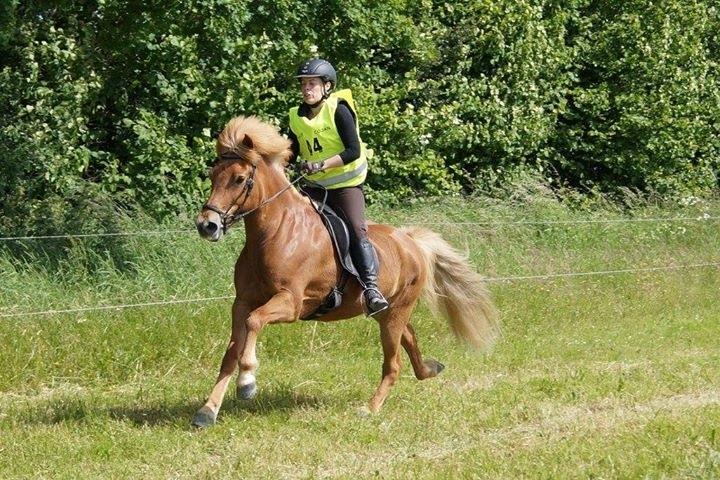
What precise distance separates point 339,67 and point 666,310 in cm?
585

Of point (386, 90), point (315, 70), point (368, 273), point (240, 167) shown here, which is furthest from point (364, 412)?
point (386, 90)

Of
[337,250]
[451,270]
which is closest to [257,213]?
[337,250]

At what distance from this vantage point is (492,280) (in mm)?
13469

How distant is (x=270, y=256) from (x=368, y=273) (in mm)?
903

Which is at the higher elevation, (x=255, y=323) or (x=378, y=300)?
(x=255, y=323)

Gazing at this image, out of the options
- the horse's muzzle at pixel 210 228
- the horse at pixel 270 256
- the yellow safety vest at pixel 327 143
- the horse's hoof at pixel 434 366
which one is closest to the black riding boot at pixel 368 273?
the horse at pixel 270 256

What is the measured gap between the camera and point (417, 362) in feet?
30.9

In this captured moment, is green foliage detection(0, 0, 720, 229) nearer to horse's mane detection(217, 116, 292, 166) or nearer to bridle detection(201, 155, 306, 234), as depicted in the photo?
horse's mane detection(217, 116, 292, 166)

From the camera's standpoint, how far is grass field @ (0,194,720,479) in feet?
21.9

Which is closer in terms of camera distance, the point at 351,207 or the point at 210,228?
the point at 210,228

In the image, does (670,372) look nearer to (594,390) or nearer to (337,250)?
(594,390)

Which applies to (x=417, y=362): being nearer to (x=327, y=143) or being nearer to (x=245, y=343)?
(x=327, y=143)

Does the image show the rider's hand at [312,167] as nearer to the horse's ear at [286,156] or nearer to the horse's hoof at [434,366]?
the horse's ear at [286,156]

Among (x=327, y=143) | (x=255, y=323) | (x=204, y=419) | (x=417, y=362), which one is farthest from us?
(x=417, y=362)
